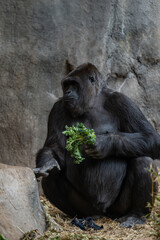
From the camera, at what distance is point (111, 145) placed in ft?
15.2

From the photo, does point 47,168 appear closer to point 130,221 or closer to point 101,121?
point 101,121

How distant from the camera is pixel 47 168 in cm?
446

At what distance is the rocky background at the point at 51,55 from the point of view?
18.4 feet

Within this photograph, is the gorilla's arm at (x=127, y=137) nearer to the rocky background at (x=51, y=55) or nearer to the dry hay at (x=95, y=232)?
the dry hay at (x=95, y=232)

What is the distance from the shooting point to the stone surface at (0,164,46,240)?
136 inches

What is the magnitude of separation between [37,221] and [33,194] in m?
0.22

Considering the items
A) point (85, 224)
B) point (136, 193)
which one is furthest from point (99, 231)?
point (136, 193)

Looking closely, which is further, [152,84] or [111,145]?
[152,84]

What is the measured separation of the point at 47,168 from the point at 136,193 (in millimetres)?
904

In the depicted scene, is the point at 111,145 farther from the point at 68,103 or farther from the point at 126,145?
the point at 68,103

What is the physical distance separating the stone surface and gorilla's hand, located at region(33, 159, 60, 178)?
1.24 feet

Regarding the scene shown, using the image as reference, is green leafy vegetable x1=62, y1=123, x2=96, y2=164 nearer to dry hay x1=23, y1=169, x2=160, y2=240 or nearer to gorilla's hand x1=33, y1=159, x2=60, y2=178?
gorilla's hand x1=33, y1=159, x2=60, y2=178

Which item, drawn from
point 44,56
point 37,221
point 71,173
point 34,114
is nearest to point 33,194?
point 37,221

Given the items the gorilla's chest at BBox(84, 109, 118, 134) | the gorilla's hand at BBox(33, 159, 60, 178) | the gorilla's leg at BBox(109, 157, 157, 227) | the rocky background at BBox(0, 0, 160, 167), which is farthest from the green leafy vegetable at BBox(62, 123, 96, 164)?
the rocky background at BBox(0, 0, 160, 167)
